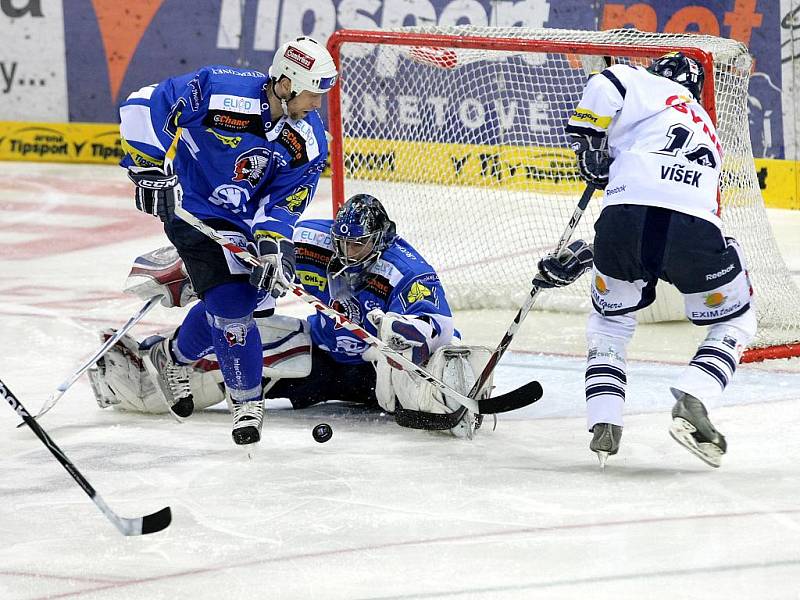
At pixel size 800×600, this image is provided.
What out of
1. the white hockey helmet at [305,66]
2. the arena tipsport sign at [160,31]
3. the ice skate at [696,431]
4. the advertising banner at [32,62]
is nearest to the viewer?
the ice skate at [696,431]

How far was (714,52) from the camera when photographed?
4836 mm

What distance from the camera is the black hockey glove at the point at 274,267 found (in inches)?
141

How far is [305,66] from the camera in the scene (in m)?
3.53

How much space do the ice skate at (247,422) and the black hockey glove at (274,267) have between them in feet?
1.03

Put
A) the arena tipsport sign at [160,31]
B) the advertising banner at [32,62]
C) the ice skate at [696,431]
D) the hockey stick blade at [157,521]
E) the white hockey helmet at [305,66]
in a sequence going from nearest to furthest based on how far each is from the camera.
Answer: the hockey stick blade at [157,521], the ice skate at [696,431], the white hockey helmet at [305,66], the arena tipsport sign at [160,31], the advertising banner at [32,62]

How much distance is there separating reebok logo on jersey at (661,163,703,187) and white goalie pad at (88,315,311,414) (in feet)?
4.03

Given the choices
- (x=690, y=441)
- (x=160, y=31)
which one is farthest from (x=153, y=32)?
(x=690, y=441)

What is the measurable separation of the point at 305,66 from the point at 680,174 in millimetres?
1005

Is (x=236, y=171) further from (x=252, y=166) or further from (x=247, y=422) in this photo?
(x=247, y=422)

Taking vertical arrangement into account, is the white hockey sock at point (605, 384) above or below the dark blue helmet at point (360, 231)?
below

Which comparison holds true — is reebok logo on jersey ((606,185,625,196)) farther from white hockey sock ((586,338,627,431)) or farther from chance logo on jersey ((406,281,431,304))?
chance logo on jersey ((406,281,431,304))

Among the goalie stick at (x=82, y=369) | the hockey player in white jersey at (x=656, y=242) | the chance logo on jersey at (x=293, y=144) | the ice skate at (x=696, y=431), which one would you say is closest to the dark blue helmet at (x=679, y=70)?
the hockey player in white jersey at (x=656, y=242)

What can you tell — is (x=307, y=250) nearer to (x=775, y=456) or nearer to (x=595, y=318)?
(x=595, y=318)

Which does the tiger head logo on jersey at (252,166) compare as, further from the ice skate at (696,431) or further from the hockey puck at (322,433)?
the ice skate at (696,431)
